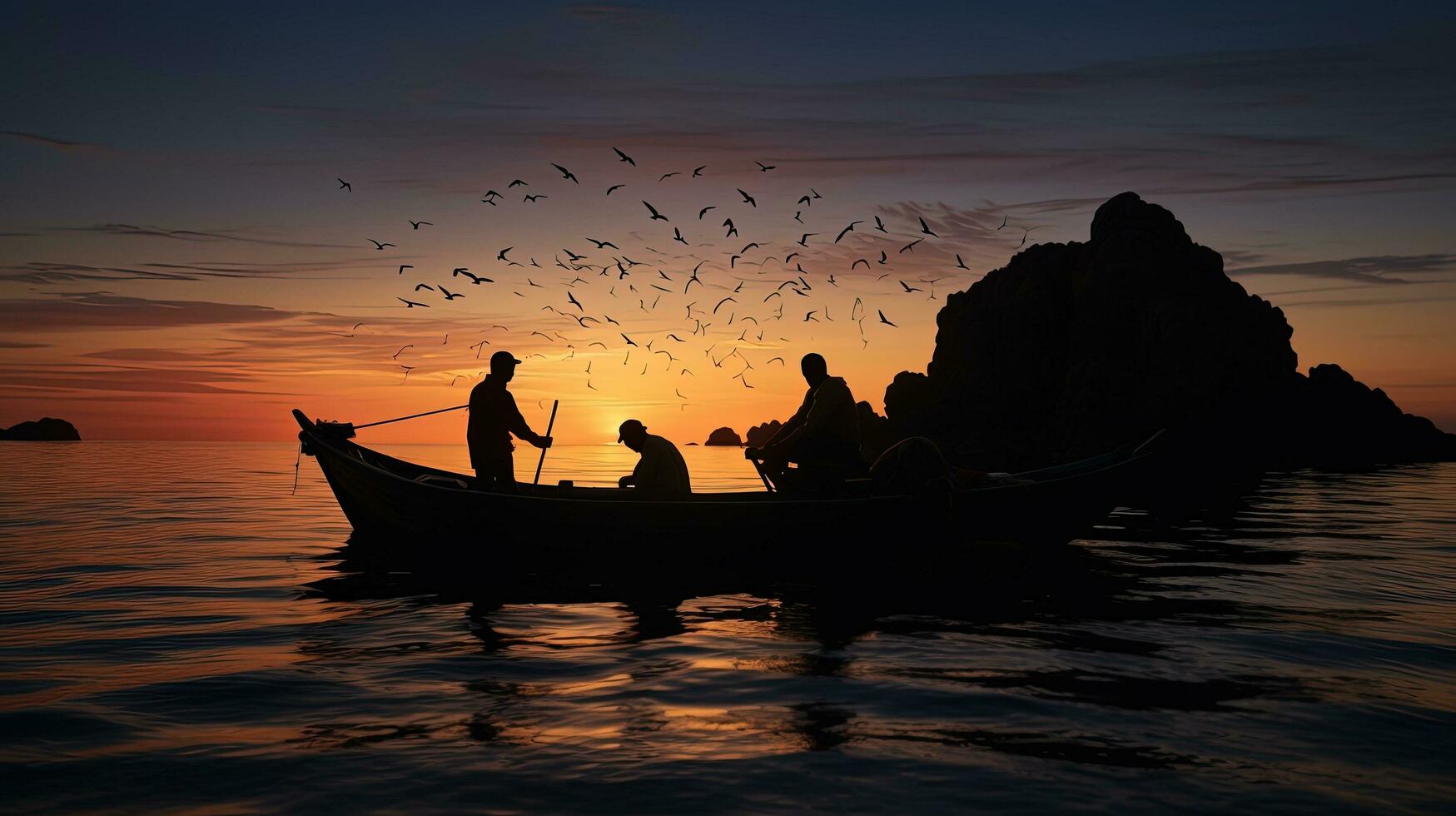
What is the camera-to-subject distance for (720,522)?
13.2m

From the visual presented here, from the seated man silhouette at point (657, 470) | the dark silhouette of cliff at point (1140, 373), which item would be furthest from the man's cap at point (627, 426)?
the dark silhouette of cliff at point (1140, 373)

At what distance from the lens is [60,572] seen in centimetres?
1445

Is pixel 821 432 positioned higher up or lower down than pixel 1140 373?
lower down

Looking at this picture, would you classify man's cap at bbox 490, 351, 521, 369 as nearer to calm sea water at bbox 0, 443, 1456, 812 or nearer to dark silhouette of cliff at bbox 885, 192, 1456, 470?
calm sea water at bbox 0, 443, 1456, 812

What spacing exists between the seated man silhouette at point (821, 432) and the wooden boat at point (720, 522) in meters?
0.51

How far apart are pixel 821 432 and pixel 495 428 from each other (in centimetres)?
503

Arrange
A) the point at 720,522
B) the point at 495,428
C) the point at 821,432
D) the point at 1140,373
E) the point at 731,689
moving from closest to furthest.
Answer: the point at 731,689 → the point at 720,522 → the point at 821,432 → the point at 495,428 → the point at 1140,373

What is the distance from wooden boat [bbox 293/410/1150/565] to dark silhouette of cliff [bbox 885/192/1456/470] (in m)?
56.1

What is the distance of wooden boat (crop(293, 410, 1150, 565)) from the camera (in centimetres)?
1333

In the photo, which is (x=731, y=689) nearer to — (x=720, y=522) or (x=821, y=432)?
(x=720, y=522)

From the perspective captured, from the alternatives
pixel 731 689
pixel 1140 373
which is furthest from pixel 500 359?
pixel 1140 373

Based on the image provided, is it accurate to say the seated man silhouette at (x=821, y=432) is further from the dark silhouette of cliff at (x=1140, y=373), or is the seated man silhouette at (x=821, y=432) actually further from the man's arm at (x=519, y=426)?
the dark silhouette of cliff at (x=1140, y=373)

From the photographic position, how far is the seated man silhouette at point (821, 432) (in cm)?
1335

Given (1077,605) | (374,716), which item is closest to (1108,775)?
(374,716)
